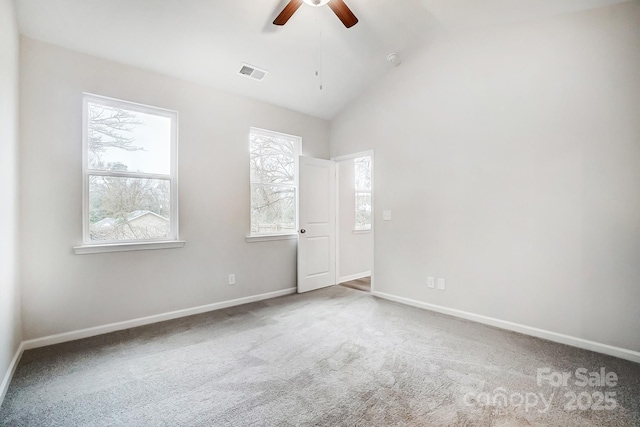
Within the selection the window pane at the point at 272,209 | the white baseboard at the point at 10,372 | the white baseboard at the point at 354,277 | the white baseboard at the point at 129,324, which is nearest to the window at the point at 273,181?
the window pane at the point at 272,209

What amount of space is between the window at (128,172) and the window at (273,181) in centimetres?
106

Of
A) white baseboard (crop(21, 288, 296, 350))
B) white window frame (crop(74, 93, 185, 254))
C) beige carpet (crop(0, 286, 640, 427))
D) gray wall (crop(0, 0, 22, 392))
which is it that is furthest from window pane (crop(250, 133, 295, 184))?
gray wall (crop(0, 0, 22, 392))

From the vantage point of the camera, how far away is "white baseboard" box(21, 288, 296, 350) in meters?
2.72

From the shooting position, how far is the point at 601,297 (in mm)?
2623

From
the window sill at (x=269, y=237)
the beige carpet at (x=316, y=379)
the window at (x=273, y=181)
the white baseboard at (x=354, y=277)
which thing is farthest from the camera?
the white baseboard at (x=354, y=277)

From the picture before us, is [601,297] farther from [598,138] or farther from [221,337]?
[221,337]

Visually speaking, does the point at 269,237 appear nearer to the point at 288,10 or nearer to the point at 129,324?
the point at 129,324

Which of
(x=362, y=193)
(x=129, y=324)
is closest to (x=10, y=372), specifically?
(x=129, y=324)

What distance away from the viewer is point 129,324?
10.4 feet

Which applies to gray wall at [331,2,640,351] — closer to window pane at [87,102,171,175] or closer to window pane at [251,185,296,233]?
window pane at [251,185,296,233]

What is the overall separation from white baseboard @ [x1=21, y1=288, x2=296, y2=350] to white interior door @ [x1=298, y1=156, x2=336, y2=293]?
734 mm

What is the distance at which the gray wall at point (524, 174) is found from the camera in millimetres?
2541

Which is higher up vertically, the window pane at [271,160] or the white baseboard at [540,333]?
the window pane at [271,160]

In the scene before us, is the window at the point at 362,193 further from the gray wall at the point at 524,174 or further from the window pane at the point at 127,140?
the window pane at the point at 127,140
